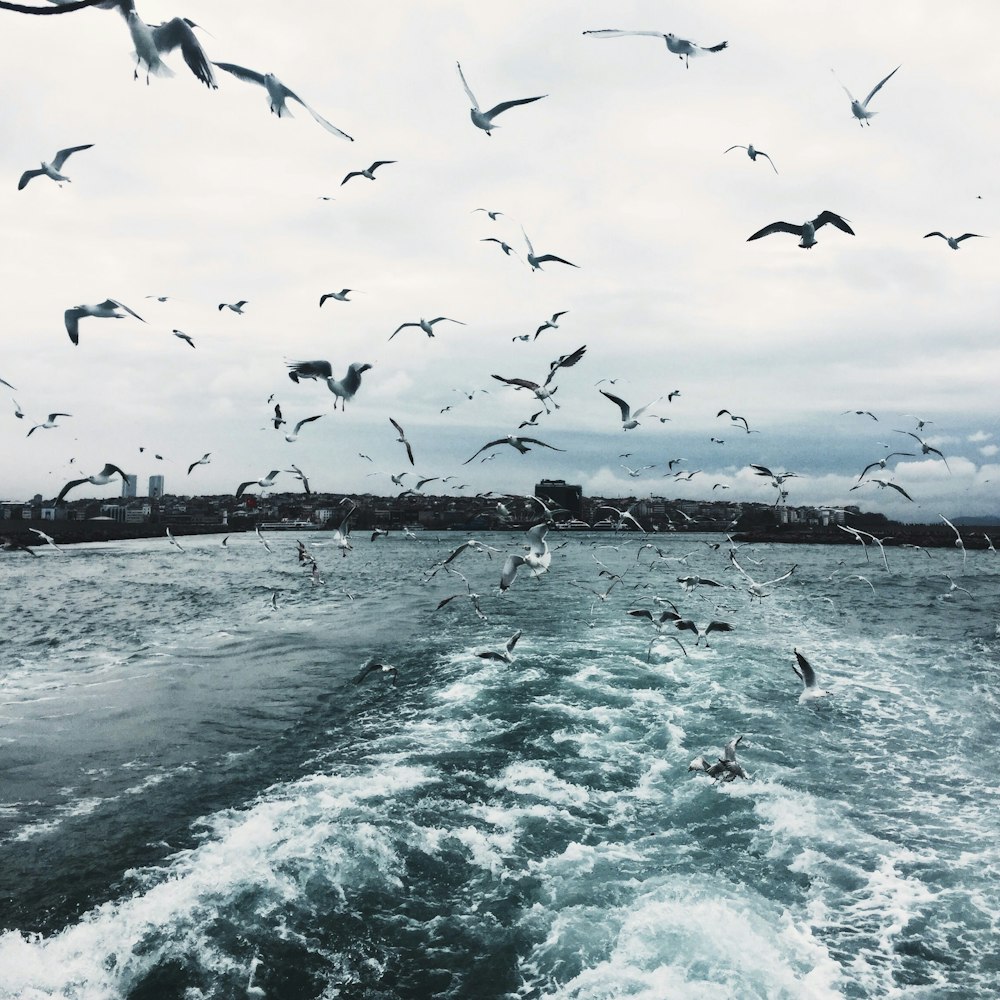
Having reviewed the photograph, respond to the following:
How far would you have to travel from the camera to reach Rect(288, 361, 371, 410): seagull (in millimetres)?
7898

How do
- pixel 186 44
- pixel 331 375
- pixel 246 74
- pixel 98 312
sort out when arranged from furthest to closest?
pixel 331 375
pixel 98 312
pixel 246 74
pixel 186 44

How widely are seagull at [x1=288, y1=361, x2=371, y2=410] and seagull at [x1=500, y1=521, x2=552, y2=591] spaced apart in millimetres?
3163

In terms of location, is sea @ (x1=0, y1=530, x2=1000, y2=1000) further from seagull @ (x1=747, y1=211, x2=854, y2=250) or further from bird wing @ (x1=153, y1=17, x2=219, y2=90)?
bird wing @ (x1=153, y1=17, x2=219, y2=90)

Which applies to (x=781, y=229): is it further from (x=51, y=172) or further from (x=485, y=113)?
(x=51, y=172)

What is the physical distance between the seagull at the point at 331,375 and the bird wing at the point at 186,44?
4131mm

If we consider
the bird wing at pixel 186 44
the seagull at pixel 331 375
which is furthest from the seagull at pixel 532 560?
the bird wing at pixel 186 44

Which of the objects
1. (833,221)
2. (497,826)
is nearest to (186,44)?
(833,221)

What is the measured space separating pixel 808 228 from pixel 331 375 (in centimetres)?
641

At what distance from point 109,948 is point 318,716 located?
6.90 m

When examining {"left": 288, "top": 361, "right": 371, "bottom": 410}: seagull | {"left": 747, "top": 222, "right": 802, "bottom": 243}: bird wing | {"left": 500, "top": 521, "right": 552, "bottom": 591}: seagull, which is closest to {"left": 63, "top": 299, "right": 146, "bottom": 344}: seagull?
{"left": 288, "top": 361, "right": 371, "bottom": 410}: seagull

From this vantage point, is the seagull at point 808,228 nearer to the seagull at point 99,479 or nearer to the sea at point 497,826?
the sea at point 497,826

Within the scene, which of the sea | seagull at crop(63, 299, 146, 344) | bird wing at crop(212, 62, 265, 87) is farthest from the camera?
seagull at crop(63, 299, 146, 344)

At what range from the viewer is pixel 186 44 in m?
3.88

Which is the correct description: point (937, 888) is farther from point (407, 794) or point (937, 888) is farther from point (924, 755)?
point (407, 794)
